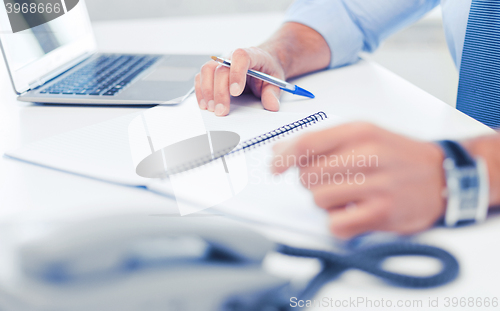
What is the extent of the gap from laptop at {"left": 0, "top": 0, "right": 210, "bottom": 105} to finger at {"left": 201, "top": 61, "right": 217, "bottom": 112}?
0.04 meters

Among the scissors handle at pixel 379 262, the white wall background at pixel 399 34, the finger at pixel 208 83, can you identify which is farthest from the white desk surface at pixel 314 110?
the white wall background at pixel 399 34

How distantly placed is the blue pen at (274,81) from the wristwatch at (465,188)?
291 millimetres

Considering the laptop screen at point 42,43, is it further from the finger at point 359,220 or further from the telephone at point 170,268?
the finger at point 359,220

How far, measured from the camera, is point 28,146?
431mm

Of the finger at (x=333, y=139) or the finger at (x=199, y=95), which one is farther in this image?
the finger at (x=199, y=95)

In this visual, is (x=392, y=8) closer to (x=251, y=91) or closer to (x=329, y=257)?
(x=251, y=91)

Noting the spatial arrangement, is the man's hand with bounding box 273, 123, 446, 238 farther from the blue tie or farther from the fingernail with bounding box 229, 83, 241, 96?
the blue tie

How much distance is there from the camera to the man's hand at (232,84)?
0.53 m

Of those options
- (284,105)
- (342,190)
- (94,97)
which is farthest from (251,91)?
(342,190)

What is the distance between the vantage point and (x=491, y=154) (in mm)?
297

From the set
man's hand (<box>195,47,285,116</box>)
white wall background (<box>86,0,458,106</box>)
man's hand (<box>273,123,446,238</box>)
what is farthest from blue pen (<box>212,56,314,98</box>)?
white wall background (<box>86,0,458,106</box>)

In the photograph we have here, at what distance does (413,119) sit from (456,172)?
0.71 feet

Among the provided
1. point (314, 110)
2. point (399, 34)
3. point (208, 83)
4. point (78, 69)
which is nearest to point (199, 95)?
point (208, 83)

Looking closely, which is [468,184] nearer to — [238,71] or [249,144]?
[249,144]
